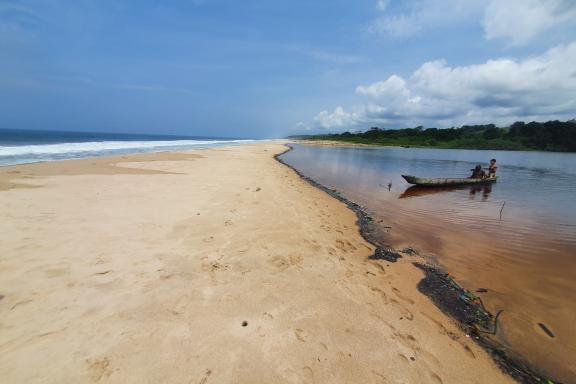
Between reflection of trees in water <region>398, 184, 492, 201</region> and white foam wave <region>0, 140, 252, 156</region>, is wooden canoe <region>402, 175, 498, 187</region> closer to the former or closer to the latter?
reflection of trees in water <region>398, 184, 492, 201</region>

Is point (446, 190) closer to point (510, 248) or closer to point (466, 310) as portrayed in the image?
point (510, 248)

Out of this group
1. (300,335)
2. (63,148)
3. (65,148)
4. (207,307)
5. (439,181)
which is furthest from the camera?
(65,148)

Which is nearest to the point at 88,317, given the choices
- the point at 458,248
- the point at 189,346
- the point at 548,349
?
the point at 189,346

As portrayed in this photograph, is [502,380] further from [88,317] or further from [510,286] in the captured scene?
[88,317]

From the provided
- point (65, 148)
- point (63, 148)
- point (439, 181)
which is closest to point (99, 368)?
point (439, 181)

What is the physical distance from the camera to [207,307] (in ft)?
12.1

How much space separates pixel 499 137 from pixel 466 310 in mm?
124284

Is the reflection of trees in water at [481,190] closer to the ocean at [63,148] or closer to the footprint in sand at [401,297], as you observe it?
the footprint in sand at [401,297]

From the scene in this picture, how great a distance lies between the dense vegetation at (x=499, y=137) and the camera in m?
86.0

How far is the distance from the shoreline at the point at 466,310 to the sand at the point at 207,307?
193mm

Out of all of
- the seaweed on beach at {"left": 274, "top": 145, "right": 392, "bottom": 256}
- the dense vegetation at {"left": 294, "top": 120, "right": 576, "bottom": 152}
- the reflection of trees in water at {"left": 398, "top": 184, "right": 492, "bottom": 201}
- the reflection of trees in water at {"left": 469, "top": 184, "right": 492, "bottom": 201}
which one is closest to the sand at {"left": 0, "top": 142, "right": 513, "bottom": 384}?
the seaweed on beach at {"left": 274, "top": 145, "right": 392, "bottom": 256}

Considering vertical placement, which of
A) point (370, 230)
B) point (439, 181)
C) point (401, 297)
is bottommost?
point (439, 181)

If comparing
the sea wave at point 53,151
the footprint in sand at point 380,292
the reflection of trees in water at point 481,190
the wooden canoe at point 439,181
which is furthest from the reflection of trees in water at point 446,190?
the sea wave at point 53,151

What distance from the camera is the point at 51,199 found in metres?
8.23
